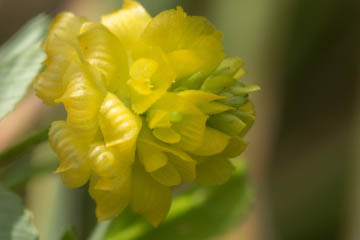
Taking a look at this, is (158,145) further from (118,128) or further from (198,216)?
(198,216)

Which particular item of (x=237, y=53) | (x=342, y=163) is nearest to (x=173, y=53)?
(x=237, y=53)

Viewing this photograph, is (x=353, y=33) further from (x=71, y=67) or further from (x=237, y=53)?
(x=71, y=67)

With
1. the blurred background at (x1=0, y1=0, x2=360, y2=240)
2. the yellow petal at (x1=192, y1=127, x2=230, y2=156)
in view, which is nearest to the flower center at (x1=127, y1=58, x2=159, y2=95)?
the yellow petal at (x1=192, y1=127, x2=230, y2=156)

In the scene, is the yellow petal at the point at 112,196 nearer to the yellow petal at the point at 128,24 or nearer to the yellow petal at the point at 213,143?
the yellow petal at the point at 213,143

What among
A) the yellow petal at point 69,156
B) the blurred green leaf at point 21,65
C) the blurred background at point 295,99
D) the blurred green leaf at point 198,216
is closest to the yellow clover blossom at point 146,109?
the yellow petal at point 69,156

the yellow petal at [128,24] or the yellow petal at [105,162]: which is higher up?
the yellow petal at [128,24]

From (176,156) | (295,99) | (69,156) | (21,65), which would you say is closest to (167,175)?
(176,156)

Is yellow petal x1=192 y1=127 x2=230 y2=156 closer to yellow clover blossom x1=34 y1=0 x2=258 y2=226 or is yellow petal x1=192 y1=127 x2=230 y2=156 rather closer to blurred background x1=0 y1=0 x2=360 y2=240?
yellow clover blossom x1=34 y1=0 x2=258 y2=226
